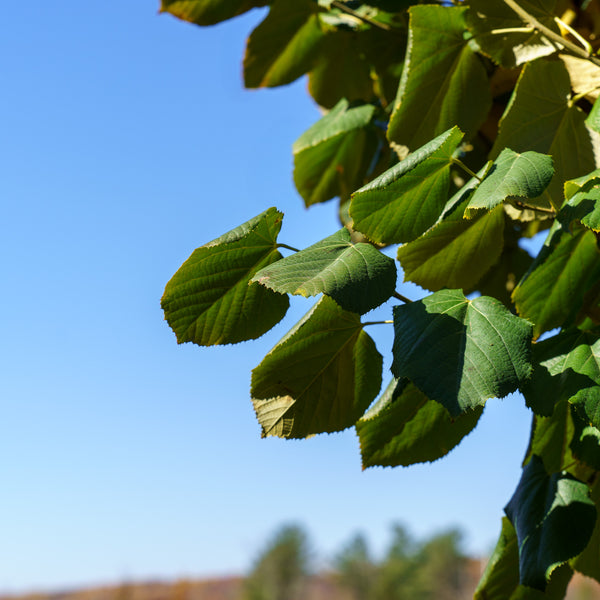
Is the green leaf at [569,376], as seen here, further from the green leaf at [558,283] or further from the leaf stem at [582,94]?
the leaf stem at [582,94]

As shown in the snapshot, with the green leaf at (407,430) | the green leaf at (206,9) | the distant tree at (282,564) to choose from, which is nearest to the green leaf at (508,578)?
the green leaf at (407,430)

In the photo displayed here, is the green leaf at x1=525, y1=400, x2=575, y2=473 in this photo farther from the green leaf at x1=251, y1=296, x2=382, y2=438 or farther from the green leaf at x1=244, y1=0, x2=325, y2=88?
the green leaf at x1=244, y1=0, x2=325, y2=88

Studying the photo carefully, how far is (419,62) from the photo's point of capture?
2.17ft

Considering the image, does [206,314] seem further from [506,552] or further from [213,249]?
[506,552]

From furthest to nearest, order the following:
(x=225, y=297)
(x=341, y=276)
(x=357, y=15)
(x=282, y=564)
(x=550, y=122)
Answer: (x=282, y=564)
(x=357, y=15)
(x=550, y=122)
(x=225, y=297)
(x=341, y=276)

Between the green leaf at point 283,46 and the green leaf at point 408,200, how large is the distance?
1.69ft

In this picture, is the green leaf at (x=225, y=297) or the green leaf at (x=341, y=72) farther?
the green leaf at (x=341, y=72)

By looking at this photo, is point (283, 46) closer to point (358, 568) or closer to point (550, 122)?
point (550, 122)

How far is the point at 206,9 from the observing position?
0.85 m

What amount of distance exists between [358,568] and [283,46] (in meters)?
28.0

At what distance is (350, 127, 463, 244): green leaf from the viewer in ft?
1.57

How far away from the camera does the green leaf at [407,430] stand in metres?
0.54

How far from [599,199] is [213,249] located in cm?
28

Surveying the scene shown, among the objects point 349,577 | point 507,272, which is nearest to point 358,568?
point 349,577
